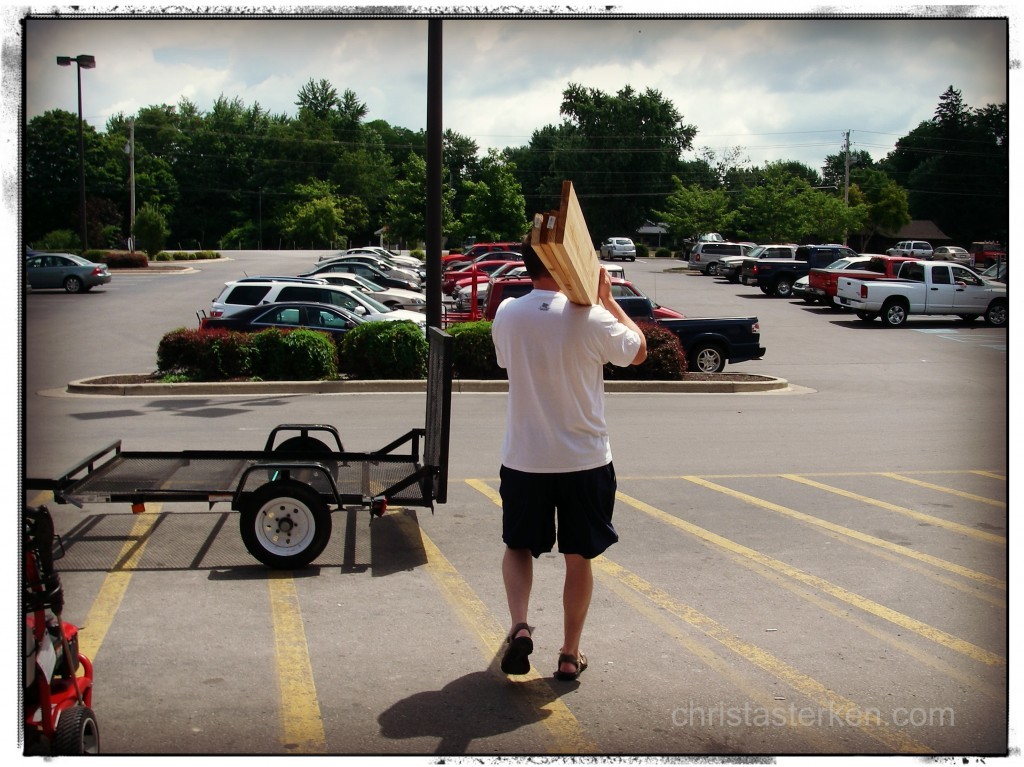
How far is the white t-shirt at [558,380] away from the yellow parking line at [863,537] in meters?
3.08

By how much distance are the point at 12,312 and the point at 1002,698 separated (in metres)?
4.28

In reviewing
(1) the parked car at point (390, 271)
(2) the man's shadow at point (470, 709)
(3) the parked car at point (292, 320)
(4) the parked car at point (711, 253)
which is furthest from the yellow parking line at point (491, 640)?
(4) the parked car at point (711, 253)

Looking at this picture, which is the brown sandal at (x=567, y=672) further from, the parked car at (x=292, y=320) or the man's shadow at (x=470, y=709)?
the parked car at (x=292, y=320)

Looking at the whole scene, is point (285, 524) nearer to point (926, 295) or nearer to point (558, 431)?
point (558, 431)

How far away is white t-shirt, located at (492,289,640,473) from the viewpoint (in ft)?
15.0

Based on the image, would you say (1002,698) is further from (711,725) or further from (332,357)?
(332,357)

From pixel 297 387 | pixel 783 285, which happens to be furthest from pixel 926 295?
pixel 297 387

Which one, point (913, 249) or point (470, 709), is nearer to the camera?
point (470, 709)

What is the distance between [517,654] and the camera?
4.67m

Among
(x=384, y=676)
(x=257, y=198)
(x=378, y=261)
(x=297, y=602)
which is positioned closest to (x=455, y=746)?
(x=384, y=676)

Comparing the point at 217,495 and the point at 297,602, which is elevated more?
the point at 217,495

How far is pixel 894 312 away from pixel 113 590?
27.2m

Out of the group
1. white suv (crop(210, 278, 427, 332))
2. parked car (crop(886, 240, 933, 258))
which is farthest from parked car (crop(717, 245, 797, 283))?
white suv (crop(210, 278, 427, 332))

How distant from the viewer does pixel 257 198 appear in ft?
316
